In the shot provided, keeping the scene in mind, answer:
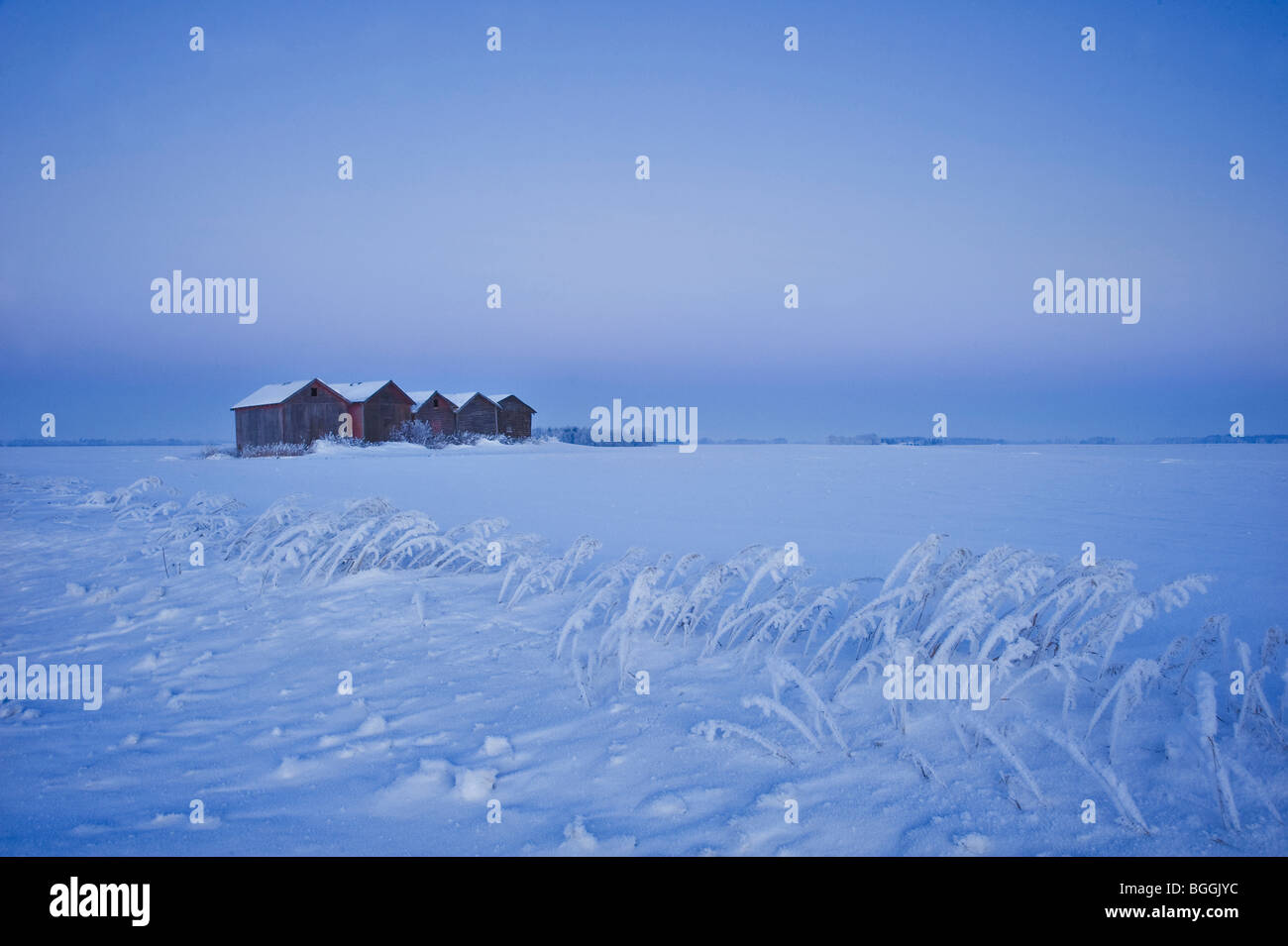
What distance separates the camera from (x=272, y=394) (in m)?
37.5

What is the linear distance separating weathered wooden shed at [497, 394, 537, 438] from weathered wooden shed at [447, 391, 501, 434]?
0.57 m

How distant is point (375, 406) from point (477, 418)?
23.5 feet

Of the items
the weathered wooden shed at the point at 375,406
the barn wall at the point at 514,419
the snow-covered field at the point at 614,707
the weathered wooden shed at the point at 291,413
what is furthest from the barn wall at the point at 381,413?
the snow-covered field at the point at 614,707

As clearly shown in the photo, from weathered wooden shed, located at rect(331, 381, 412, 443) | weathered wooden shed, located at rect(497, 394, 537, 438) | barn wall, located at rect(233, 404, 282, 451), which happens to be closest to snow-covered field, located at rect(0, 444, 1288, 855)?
barn wall, located at rect(233, 404, 282, 451)

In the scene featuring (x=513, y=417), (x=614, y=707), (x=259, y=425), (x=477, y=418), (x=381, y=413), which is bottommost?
(x=614, y=707)

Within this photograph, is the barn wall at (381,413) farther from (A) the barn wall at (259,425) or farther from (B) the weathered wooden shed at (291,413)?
(A) the barn wall at (259,425)

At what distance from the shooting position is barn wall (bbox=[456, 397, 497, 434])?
44.1 m

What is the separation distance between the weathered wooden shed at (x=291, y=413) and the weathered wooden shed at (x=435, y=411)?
15.5ft

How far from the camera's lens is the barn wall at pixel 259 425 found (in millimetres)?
36531

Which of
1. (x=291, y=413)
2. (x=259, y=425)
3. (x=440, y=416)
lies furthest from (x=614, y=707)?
(x=440, y=416)

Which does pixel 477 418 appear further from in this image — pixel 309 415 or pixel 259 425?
→ pixel 259 425
